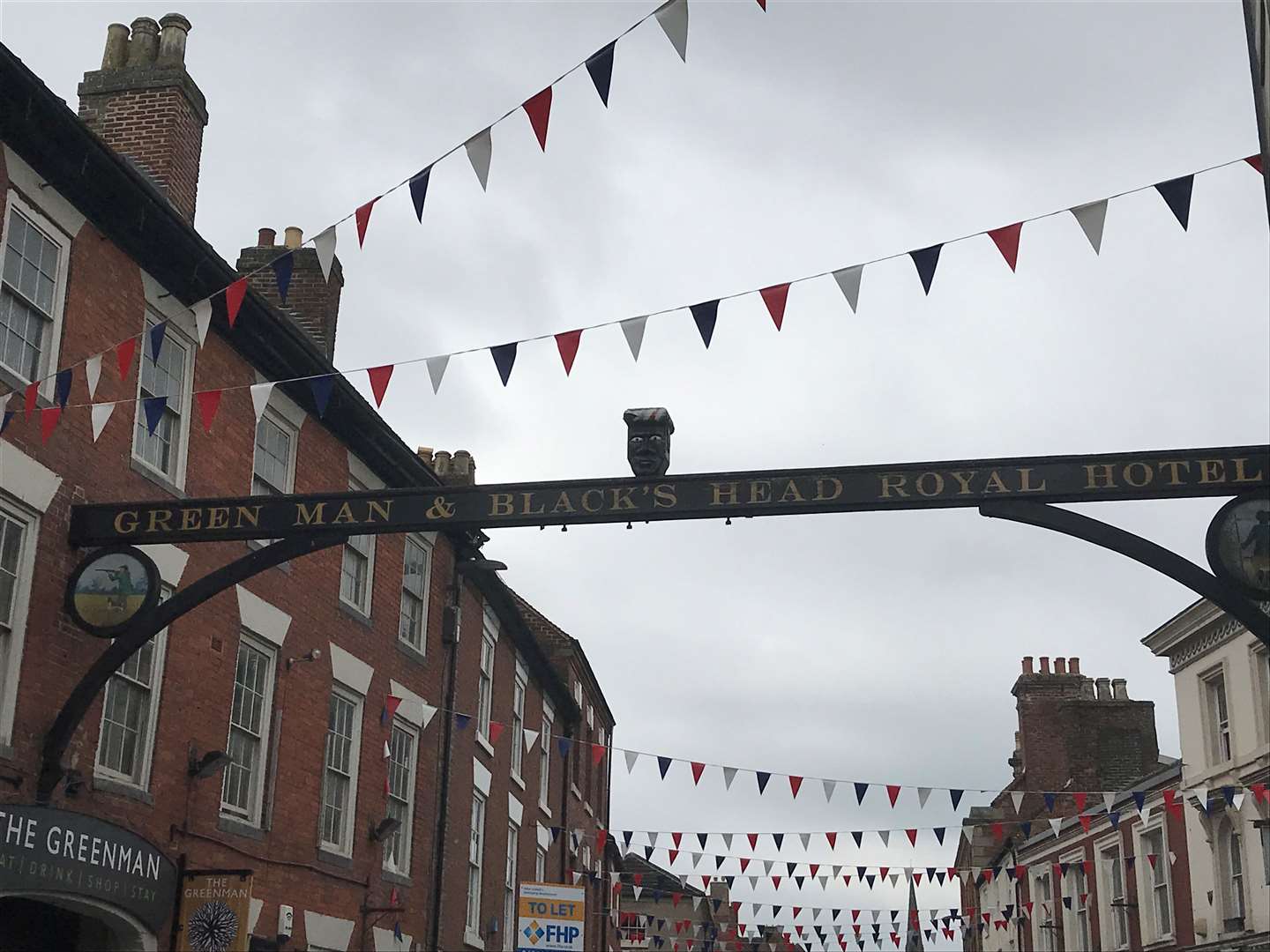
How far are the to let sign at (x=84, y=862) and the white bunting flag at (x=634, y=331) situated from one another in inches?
212

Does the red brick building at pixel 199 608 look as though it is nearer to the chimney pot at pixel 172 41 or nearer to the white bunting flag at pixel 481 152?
the chimney pot at pixel 172 41

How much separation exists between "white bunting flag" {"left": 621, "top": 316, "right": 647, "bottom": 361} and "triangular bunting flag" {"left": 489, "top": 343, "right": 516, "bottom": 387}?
853mm

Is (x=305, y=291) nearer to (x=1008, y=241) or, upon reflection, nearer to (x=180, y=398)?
(x=180, y=398)

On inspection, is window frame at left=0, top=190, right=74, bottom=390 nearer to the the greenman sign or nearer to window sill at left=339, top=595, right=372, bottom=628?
the the greenman sign

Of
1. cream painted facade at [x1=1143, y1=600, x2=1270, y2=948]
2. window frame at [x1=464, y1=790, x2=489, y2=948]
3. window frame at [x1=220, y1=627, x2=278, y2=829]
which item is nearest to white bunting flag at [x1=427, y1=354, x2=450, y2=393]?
window frame at [x1=220, y1=627, x2=278, y2=829]

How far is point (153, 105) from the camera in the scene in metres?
14.7

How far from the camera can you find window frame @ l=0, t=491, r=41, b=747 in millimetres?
10711

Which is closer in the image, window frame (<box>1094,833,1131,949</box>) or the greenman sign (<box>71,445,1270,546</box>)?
the greenman sign (<box>71,445,1270,546</box>)

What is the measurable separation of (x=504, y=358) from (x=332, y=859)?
24.9ft

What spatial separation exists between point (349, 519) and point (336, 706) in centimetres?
616

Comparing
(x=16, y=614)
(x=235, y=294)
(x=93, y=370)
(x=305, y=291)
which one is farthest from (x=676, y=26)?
(x=305, y=291)

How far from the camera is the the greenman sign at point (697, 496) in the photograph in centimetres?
968

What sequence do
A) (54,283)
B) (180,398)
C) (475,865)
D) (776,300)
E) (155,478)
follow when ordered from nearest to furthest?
(776,300), (54,283), (155,478), (180,398), (475,865)

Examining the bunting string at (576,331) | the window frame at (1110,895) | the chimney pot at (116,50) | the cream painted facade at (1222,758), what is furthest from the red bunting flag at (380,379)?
the window frame at (1110,895)
